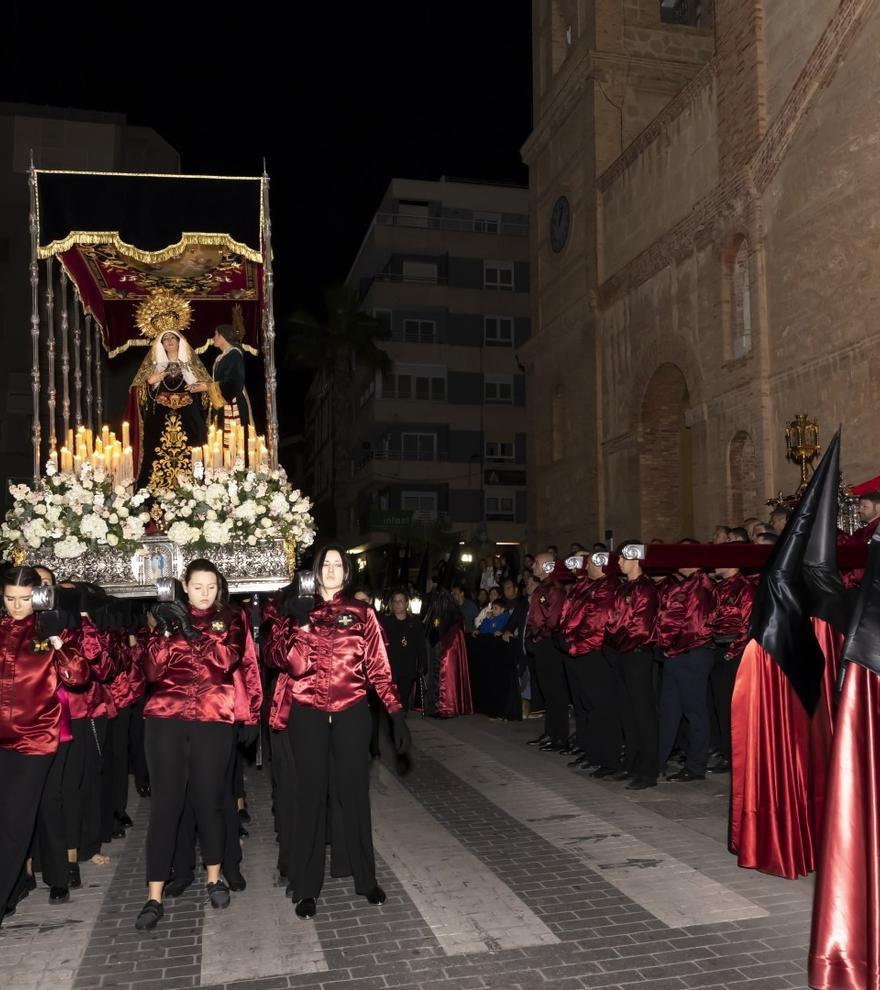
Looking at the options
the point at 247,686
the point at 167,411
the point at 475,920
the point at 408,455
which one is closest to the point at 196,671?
the point at 247,686

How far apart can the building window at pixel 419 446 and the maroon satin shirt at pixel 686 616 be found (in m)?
40.9

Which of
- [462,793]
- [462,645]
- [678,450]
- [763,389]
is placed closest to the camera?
[462,793]

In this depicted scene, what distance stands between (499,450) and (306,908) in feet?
149

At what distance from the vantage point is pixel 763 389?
19.8m

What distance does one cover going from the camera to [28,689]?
5.85 m

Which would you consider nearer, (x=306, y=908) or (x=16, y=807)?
(x=16, y=807)

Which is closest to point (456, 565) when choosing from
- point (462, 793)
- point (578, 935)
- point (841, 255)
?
point (841, 255)

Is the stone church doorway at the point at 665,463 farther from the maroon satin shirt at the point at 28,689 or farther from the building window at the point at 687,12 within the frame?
the maroon satin shirt at the point at 28,689

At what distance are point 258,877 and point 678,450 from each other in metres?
20.1

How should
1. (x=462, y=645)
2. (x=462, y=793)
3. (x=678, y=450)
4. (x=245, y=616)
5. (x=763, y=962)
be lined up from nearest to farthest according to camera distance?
(x=763, y=962) → (x=245, y=616) → (x=462, y=793) → (x=462, y=645) → (x=678, y=450)

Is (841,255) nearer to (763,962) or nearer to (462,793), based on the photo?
(462,793)

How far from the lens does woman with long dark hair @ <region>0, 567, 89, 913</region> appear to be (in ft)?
18.9

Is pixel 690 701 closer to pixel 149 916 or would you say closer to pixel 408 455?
pixel 149 916

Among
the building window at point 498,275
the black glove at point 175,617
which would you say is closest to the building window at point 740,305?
the black glove at point 175,617
